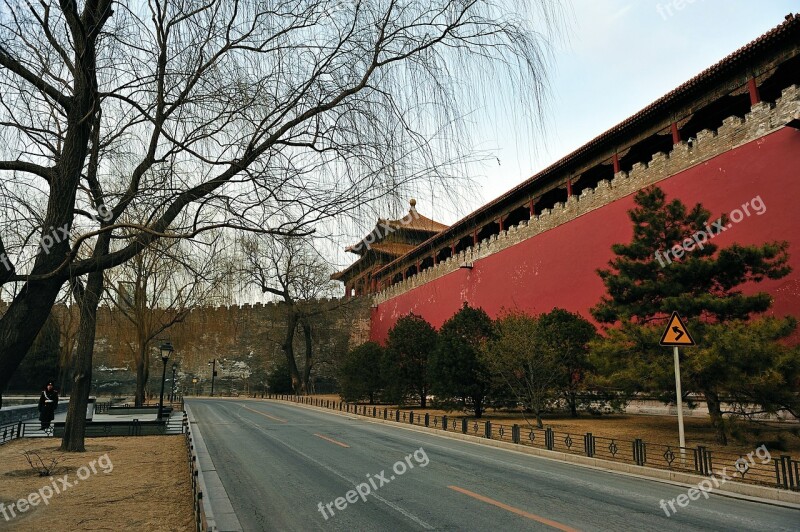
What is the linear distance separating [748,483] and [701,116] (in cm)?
A: 1391

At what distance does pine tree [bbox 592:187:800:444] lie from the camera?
1109 centimetres

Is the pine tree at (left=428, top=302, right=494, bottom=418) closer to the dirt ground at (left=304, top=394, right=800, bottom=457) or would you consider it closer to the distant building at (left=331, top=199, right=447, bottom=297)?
the dirt ground at (left=304, top=394, right=800, bottom=457)

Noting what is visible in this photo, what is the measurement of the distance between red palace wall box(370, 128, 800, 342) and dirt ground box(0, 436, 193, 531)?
807 centimetres

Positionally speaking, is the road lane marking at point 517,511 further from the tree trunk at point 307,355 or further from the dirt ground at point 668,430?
the tree trunk at point 307,355

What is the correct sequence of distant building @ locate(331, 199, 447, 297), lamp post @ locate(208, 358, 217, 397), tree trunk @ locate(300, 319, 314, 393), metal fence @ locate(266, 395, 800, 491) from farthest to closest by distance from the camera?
lamp post @ locate(208, 358, 217, 397)
tree trunk @ locate(300, 319, 314, 393)
metal fence @ locate(266, 395, 800, 491)
distant building @ locate(331, 199, 447, 297)

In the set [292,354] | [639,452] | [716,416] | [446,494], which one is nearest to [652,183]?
[716,416]

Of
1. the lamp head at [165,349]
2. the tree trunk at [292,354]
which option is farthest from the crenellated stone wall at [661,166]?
the tree trunk at [292,354]

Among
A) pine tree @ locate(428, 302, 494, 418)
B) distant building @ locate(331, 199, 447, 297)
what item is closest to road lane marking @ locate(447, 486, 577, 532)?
distant building @ locate(331, 199, 447, 297)

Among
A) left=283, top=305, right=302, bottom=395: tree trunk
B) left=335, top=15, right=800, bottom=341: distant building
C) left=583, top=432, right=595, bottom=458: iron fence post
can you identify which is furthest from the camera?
left=283, top=305, right=302, bottom=395: tree trunk

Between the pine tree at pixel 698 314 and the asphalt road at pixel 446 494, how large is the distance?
3380 mm

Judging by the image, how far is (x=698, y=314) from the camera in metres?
13.3

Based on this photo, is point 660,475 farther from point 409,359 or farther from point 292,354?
point 292,354

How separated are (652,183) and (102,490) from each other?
60.5 ft

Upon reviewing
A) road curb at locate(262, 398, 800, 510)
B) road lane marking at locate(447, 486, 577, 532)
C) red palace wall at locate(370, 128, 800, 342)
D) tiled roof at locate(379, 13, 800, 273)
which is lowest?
road curb at locate(262, 398, 800, 510)
